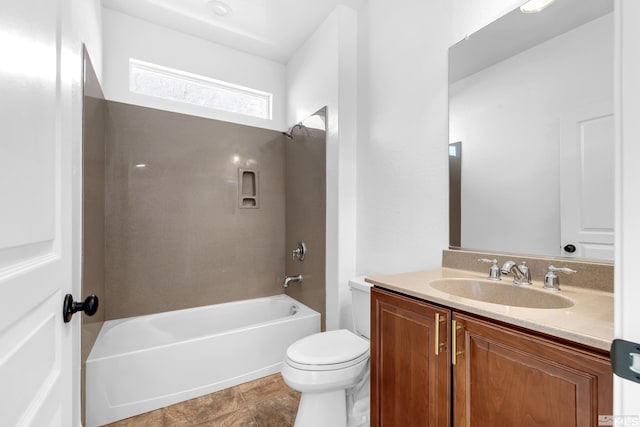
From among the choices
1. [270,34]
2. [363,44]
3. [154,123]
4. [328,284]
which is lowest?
[328,284]

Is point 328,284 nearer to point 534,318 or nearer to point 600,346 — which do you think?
point 534,318

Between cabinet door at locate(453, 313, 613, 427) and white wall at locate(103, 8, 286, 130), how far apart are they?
8.68ft

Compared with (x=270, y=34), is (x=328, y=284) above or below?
below

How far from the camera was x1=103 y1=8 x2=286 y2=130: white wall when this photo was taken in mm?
2262

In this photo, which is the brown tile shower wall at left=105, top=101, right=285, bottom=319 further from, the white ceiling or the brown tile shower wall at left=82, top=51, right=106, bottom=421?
the white ceiling

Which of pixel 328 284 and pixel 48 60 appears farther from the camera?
pixel 328 284

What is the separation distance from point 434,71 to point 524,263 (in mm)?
1157

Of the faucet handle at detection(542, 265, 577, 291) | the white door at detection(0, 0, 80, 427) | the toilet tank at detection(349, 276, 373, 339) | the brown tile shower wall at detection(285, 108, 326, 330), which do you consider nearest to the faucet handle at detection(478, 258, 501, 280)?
the faucet handle at detection(542, 265, 577, 291)

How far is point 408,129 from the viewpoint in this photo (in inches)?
72.2

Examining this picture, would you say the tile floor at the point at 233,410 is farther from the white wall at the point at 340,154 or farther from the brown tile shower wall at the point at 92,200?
the white wall at the point at 340,154

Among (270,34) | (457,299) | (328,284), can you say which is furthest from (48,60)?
(270,34)

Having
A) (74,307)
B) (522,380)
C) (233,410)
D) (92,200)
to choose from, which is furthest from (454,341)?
(92,200)

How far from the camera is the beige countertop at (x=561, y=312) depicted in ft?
2.22

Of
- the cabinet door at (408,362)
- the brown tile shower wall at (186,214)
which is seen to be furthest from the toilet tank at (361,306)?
the brown tile shower wall at (186,214)
